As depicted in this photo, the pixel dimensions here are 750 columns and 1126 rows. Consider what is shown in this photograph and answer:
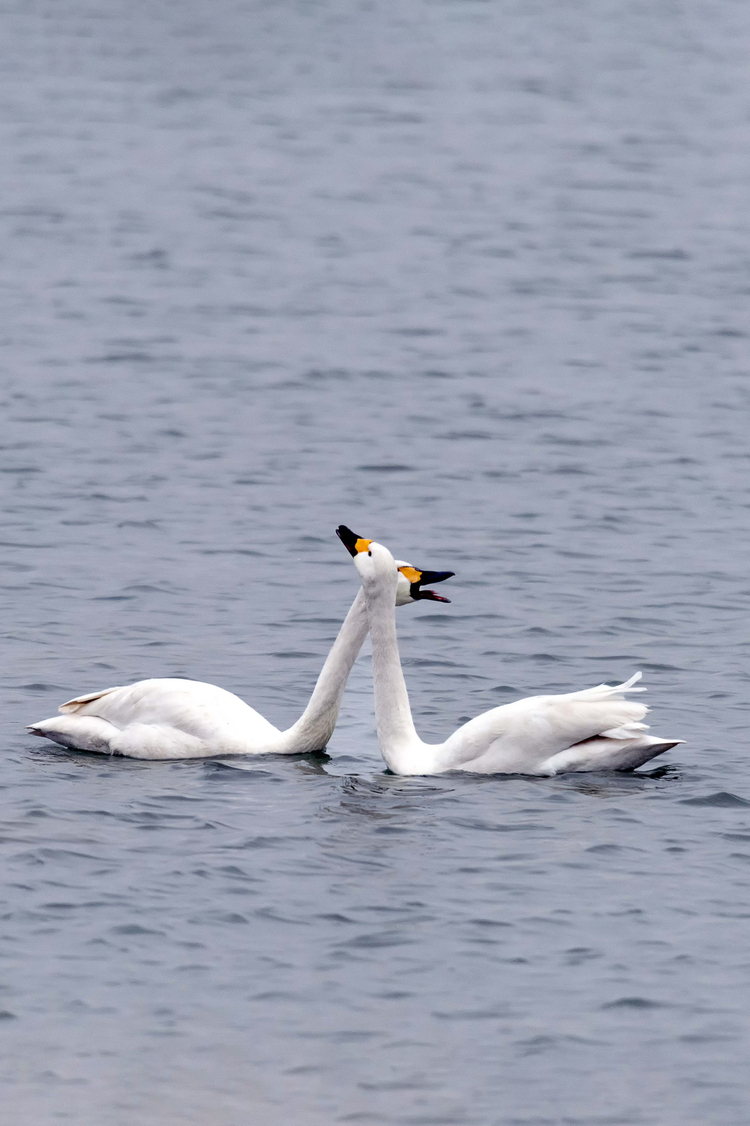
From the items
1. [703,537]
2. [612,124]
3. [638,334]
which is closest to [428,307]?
[638,334]

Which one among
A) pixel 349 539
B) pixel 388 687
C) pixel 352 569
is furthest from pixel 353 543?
pixel 352 569

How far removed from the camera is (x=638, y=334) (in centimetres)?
3044

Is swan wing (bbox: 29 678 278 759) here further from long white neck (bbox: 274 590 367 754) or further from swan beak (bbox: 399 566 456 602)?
swan beak (bbox: 399 566 456 602)

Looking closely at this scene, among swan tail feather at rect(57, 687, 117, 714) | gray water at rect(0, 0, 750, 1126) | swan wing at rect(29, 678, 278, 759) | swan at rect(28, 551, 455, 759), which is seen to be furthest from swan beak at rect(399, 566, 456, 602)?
swan tail feather at rect(57, 687, 117, 714)

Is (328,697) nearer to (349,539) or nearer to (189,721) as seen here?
(189,721)

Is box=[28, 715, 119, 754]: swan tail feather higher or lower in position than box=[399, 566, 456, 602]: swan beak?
lower

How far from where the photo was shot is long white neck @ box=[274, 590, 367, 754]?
14562mm

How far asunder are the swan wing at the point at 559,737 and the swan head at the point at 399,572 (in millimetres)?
1050

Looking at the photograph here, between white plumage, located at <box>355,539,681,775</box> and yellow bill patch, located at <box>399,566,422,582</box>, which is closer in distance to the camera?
white plumage, located at <box>355,539,681,775</box>

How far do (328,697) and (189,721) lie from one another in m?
0.99

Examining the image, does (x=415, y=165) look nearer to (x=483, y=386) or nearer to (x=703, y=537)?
(x=483, y=386)

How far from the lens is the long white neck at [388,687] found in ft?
47.3

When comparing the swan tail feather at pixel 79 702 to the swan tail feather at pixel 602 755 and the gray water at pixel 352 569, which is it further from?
the swan tail feather at pixel 602 755

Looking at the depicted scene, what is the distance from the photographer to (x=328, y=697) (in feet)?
47.9
